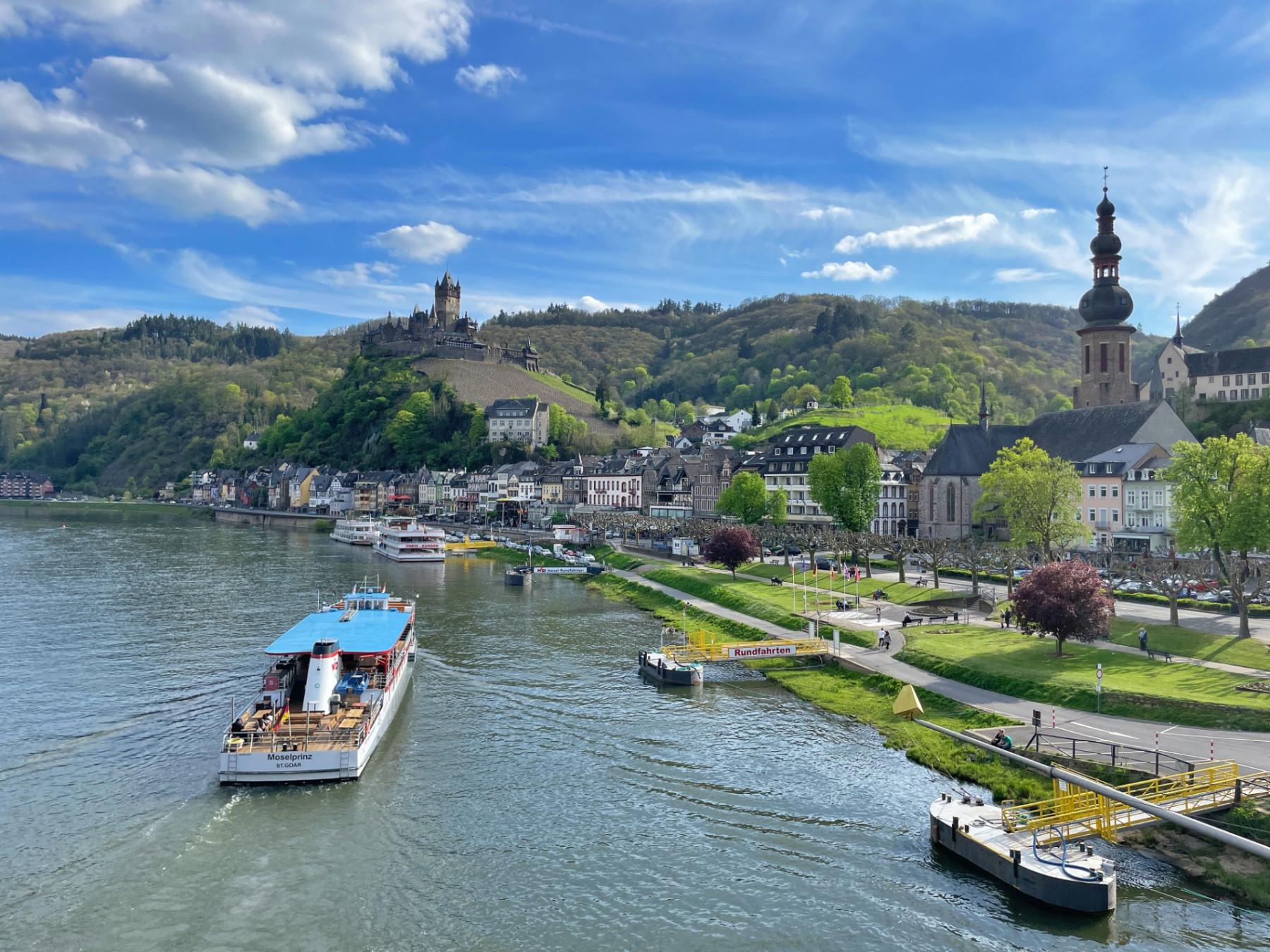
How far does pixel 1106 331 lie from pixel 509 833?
298 feet

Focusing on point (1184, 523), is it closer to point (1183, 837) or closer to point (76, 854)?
point (1183, 837)

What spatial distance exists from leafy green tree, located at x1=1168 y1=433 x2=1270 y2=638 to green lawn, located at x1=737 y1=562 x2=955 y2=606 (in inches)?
596

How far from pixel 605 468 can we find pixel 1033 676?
111m

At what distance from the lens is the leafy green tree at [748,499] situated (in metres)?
95.9

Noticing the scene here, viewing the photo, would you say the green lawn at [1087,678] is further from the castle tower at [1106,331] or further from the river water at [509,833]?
the castle tower at [1106,331]

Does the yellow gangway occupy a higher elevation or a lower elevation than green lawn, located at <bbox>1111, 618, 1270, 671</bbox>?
lower

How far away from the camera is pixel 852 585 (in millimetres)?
65250

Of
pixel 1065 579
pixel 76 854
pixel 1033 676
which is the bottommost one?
pixel 76 854

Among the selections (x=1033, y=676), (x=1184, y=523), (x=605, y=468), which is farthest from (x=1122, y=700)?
(x=605, y=468)

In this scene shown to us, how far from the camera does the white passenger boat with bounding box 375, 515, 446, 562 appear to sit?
105 meters

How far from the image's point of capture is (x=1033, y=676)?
120ft

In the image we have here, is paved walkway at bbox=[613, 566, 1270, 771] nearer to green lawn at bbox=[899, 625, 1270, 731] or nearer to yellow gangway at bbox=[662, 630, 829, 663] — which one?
green lawn at bbox=[899, 625, 1270, 731]

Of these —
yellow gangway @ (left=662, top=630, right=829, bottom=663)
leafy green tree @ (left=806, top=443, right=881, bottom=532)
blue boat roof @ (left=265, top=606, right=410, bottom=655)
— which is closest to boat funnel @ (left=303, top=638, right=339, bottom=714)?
blue boat roof @ (left=265, top=606, right=410, bottom=655)

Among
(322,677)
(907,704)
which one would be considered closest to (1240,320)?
(907,704)
